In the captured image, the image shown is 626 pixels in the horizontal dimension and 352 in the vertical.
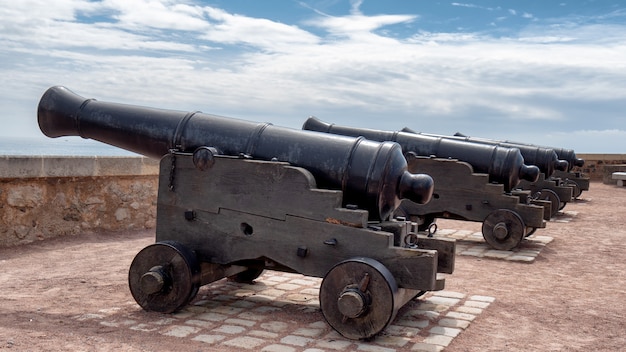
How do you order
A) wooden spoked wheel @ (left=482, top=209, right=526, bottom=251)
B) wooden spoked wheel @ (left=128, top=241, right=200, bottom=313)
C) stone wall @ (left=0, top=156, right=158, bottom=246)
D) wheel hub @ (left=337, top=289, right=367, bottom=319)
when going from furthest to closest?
wooden spoked wheel @ (left=482, top=209, right=526, bottom=251) → stone wall @ (left=0, top=156, right=158, bottom=246) → wooden spoked wheel @ (left=128, top=241, right=200, bottom=313) → wheel hub @ (left=337, top=289, right=367, bottom=319)

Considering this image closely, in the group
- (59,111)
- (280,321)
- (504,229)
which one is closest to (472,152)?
(504,229)

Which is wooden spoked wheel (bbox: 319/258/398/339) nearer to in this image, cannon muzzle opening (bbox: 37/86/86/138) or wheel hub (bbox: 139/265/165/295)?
wheel hub (bbox: 139/265/165/295)

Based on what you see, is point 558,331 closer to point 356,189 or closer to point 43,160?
point 356,189

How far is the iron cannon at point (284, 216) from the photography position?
429cm

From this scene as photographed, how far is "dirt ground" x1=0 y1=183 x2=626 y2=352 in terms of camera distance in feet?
13.9

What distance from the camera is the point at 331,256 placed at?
4492 mm

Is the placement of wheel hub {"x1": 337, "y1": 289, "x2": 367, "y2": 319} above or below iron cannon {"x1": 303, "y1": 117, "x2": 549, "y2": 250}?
below

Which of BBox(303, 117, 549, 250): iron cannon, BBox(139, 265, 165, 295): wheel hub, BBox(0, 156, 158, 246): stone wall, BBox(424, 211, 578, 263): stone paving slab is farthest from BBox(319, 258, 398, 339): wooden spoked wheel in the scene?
BBox(0, 156, 158, 246): stone wall

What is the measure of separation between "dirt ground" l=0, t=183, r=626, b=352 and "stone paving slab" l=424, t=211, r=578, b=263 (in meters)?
0.16

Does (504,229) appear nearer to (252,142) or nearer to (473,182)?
(473,182)

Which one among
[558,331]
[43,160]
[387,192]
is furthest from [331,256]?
[43,160]

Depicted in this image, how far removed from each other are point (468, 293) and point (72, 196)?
486 cm

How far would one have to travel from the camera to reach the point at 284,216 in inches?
183

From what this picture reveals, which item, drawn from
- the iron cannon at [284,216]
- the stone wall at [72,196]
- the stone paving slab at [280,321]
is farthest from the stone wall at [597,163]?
the iron cannon at [284,216]
